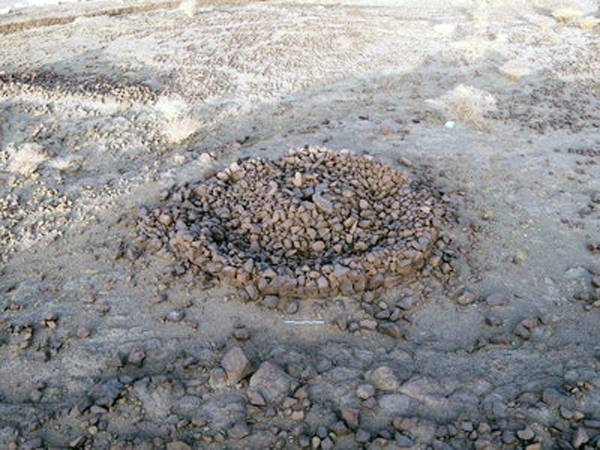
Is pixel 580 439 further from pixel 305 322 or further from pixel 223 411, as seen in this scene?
pixel 223 411

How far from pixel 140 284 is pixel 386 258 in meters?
2.22

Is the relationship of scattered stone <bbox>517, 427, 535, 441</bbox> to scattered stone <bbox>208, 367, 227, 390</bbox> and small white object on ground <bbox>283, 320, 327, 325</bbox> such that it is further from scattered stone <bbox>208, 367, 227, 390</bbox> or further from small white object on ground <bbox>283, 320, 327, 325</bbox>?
scattered stone <bbox>208, 367, 227, 390</bbox>

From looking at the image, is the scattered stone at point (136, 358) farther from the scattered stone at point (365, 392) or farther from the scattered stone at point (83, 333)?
the scattered stone at point (365, 392)

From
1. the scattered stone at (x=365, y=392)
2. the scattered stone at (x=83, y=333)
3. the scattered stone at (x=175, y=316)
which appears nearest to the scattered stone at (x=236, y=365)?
the scattered stone at (x=175, y=316)

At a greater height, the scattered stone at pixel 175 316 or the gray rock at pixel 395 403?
the scattered stone at pixel 175 316

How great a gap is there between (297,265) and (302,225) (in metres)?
0.48

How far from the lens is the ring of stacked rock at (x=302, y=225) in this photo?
483cm

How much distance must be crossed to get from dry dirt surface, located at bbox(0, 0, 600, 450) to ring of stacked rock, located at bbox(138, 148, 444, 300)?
0.03 metres

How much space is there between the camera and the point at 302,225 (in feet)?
17.4

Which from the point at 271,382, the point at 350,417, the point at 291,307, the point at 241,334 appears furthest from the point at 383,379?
the point at 241,334

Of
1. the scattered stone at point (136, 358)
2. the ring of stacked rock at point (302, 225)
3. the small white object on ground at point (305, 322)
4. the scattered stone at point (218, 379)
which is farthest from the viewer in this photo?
the ring of stacked rock at point (302, 225)

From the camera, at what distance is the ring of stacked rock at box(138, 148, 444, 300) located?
4832 mm

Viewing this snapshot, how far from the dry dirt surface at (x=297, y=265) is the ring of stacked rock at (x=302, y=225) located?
0.03 m

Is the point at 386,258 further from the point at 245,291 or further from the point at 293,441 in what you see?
the point at 293,441
